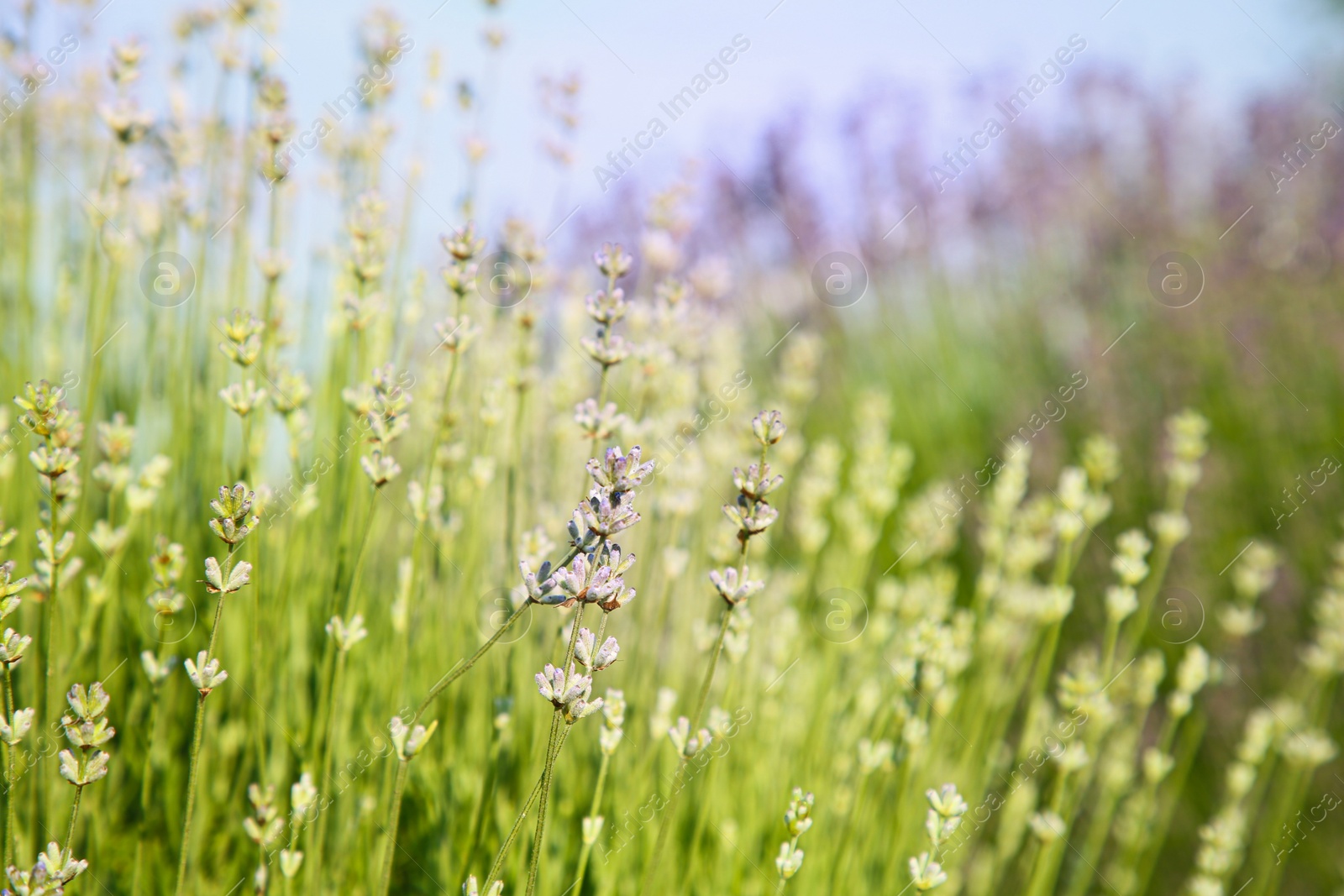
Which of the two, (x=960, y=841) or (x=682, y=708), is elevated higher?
(x=682, y=708)

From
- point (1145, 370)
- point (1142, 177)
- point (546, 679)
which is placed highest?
point (1142, 177)

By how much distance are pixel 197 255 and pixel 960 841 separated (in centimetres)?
267

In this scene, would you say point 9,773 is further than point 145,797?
No

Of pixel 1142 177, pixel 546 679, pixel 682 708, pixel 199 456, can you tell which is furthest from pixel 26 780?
pixel 1142 177

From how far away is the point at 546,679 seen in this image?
3.52 ft

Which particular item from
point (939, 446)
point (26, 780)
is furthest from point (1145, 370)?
point (26, 780)

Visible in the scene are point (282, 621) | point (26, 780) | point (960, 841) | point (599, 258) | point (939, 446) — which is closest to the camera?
point (599, 258)

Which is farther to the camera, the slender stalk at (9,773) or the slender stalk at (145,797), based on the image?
the slender stalk at (145,797)

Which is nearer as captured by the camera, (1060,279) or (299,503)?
(299,503)

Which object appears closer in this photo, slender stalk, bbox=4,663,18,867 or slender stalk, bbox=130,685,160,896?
slender stalk, bbox=4,663,18,867

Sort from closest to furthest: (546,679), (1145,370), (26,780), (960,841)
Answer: (546,679)
(26,780)
(960,841)
(1145,370)

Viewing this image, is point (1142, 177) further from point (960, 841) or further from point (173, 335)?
point (173, 335)

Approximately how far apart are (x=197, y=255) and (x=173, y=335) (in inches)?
10.0

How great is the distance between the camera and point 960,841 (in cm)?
229
